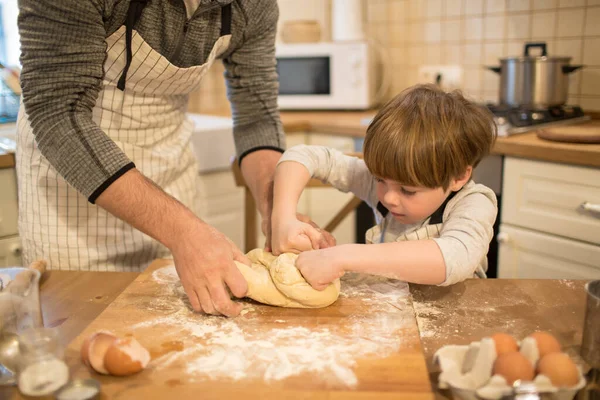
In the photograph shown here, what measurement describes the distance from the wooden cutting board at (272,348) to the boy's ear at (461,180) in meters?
0.20

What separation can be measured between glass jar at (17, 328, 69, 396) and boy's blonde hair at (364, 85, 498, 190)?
0.60 m

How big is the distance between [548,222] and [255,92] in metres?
0.94

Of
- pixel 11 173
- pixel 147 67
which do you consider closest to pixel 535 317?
pixel 147 67

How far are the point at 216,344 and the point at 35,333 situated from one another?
24cm

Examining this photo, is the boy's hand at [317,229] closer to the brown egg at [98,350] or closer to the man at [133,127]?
the man at [133,127]

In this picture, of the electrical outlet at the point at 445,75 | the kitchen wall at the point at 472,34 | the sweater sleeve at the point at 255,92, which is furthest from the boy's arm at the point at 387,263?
the electrical outlet at the point at 445,75

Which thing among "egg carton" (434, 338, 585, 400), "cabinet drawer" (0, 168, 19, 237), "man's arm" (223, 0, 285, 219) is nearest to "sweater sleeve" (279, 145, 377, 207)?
"man's arm" (223, 0, 285, 219)

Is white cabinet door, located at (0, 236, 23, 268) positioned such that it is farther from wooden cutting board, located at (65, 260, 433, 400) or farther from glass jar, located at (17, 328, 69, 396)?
glass jar, located at (17, 328, 69, 396)

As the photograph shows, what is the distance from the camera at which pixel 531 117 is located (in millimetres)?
1995

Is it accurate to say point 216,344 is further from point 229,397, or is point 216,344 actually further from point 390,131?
point 390,131

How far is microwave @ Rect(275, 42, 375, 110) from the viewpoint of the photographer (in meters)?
2.62

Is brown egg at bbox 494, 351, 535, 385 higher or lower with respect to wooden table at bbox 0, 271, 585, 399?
higher

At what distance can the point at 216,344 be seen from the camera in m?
0.85

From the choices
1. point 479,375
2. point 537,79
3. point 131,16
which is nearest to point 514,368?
point 479,375
